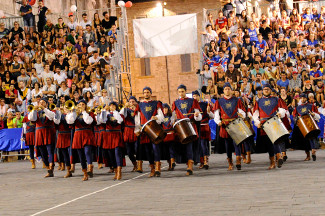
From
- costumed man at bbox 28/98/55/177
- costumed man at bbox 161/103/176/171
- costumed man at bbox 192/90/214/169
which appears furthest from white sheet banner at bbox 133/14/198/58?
costumed man at bbox 161/103/176/171

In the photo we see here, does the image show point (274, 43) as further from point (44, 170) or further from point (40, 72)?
point (44, 170)

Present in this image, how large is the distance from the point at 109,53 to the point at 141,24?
182cm

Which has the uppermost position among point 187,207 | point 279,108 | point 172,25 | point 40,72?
point 172,25

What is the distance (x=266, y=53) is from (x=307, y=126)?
8968mm

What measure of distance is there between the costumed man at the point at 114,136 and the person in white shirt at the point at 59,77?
34.8ft

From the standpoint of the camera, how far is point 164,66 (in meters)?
41.2

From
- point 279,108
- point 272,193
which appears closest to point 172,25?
point 279,108

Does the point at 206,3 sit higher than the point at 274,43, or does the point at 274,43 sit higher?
the point at 206,3

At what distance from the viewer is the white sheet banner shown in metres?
25.1

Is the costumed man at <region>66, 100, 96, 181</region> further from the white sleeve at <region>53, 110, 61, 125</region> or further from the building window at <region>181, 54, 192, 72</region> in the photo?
the building window at <region>181, 54, 192, 72</region>

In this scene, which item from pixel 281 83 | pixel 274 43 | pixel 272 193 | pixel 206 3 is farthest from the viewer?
pixel 206 3

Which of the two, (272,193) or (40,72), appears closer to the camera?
(272,193)

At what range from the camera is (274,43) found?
24.1 meters

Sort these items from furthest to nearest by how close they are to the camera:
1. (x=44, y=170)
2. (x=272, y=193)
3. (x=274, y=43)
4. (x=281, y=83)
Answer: (x=274, y=43), (x=281, y=83), (x=44, y=170), (x=272, y=193)
